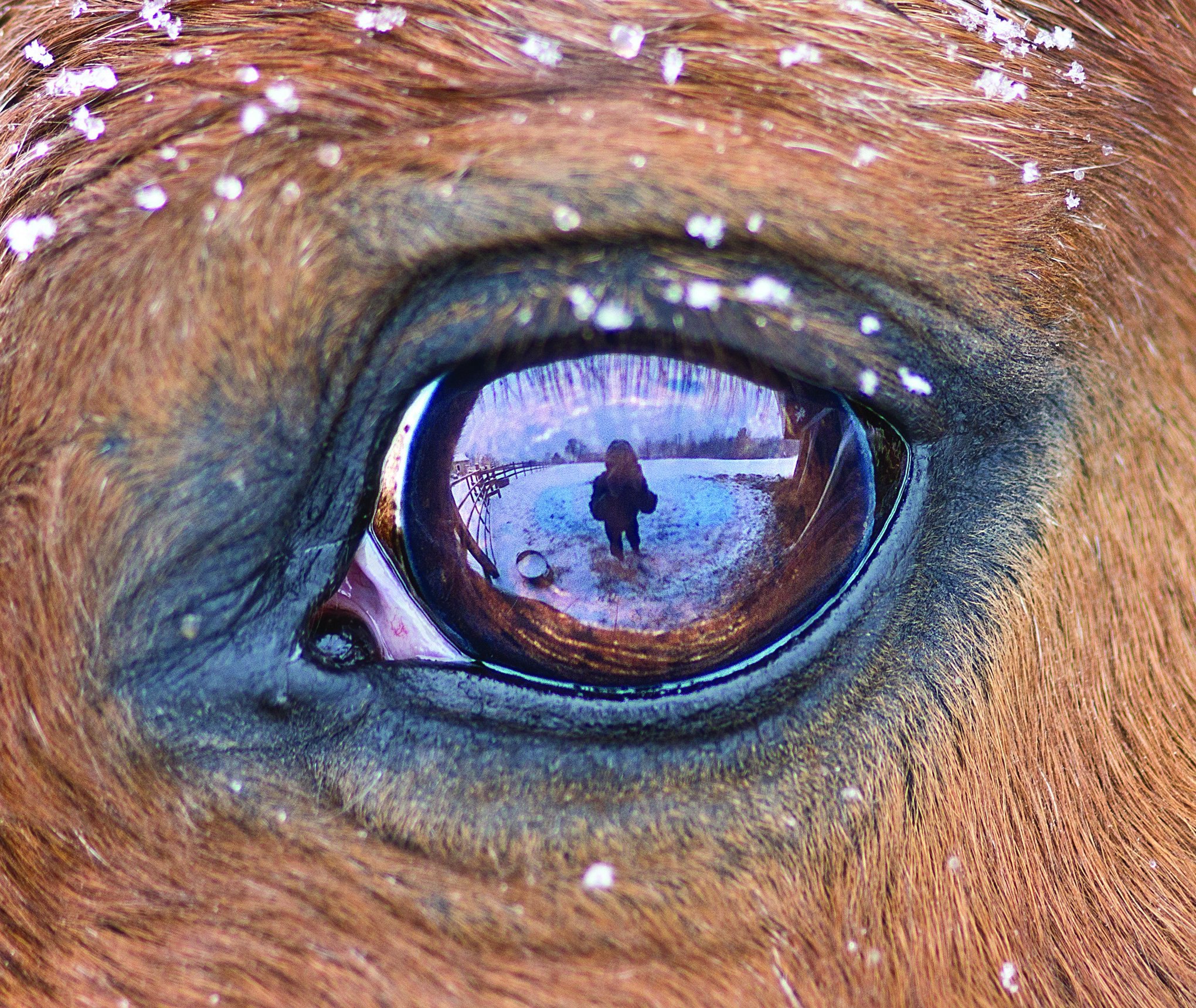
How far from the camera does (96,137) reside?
0.86 meters

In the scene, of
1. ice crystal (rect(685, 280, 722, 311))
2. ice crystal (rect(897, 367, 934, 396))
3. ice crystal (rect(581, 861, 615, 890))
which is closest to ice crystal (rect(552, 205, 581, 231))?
ice crystal (rect(685, 280, 722, 311))

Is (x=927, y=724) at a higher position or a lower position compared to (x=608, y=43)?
lower

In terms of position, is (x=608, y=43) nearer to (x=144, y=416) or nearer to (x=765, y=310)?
(x=765, y=310)

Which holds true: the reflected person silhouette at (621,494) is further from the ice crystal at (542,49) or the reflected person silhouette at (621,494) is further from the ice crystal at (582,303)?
the ice crystal at (542,49)

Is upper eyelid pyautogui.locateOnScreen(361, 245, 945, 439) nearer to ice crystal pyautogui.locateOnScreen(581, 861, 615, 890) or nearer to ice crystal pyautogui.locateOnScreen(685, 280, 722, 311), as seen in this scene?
ice crystal pyautogui.locateOnScreen(685, 280, 722, 311)

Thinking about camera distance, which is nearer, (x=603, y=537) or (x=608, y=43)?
(x=608, y=43)

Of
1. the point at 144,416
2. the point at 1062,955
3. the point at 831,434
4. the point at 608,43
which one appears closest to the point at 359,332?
the point at 144,416

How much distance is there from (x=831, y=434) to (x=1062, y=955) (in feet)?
1.84

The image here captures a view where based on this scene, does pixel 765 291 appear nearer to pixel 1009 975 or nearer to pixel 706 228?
pixel 706 228

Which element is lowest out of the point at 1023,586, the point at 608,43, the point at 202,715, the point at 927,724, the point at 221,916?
the point at 221,916

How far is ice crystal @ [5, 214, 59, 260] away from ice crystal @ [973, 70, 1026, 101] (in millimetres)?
826

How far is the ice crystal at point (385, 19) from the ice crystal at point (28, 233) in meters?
0.33

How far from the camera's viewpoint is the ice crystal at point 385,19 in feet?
2.74

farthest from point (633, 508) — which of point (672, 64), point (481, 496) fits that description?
point (672, 64)
